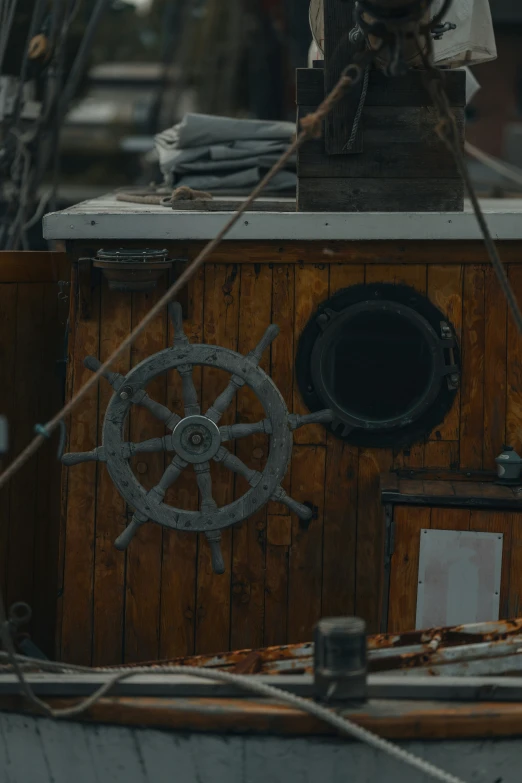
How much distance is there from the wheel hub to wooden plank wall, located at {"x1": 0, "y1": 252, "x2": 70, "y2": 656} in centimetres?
101

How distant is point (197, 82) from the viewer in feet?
84.8

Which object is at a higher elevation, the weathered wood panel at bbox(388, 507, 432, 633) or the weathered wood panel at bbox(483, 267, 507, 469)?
the weathered wood panel at bbox(483, 267, 507, 469)

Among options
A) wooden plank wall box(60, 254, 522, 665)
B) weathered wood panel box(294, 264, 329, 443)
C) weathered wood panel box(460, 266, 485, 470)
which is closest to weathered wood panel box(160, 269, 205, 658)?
wooden plank wall box(60, 254, 522, 665)

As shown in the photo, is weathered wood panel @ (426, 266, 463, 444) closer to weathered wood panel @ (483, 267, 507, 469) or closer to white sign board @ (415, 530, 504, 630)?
weathered wood panel @ (483, 267, 507, 469)

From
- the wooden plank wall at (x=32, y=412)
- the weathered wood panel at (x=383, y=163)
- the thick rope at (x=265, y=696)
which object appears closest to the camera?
the thick rope at (x=265, y=696)

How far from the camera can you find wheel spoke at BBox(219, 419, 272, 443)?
4344mm

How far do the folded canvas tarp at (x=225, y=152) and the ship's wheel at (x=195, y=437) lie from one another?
1643 millimetres

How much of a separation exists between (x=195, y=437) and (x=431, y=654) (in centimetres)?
117

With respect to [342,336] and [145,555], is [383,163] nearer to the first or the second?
[342,336]

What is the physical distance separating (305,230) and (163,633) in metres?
1.63

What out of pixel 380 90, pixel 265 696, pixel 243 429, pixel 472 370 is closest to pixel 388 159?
pixel 380 90

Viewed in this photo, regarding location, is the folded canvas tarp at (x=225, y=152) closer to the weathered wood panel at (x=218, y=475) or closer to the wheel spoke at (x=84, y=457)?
the weathered wood panel at (x=218, y=475)

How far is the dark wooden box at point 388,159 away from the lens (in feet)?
14.5

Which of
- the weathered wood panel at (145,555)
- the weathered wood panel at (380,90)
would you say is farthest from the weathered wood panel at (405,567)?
the weathered wood panel at (380,90)
